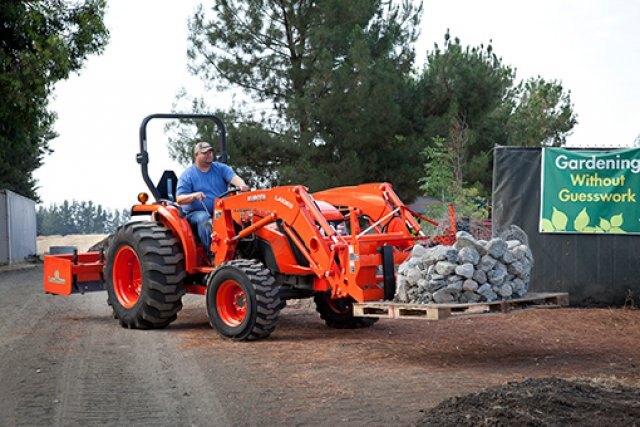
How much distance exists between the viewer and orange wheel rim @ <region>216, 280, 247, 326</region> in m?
10.2

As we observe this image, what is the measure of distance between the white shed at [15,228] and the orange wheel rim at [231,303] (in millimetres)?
22387

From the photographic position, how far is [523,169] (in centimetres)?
1296

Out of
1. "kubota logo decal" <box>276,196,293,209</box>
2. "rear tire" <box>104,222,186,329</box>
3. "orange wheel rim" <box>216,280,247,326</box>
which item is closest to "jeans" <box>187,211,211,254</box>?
"rear tire" <box>104,222,186,329</box>

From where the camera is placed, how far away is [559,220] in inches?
498

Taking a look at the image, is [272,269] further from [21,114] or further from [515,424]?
[21,114]

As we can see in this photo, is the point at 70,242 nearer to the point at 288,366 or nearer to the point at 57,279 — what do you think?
the point at 57,279

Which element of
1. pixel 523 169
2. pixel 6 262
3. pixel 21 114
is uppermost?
pixel 21 114

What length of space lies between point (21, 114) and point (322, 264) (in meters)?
17.1

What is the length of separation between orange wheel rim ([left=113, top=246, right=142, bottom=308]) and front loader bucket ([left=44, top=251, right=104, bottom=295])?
0.78 meters

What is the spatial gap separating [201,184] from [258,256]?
1.31 metres

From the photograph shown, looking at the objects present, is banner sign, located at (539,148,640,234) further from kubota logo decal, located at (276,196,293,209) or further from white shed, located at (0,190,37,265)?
white shed, located at (0,190,37,265)

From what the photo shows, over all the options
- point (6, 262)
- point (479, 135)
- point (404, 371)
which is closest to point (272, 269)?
point (404, 371)

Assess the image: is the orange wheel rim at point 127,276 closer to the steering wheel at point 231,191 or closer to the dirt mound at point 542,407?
the steering wheel at point 231,191

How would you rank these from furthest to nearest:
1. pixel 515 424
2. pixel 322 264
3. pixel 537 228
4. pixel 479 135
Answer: pixel 479 135
pixel 537 228
pixel 322 264
pixel 515 424
